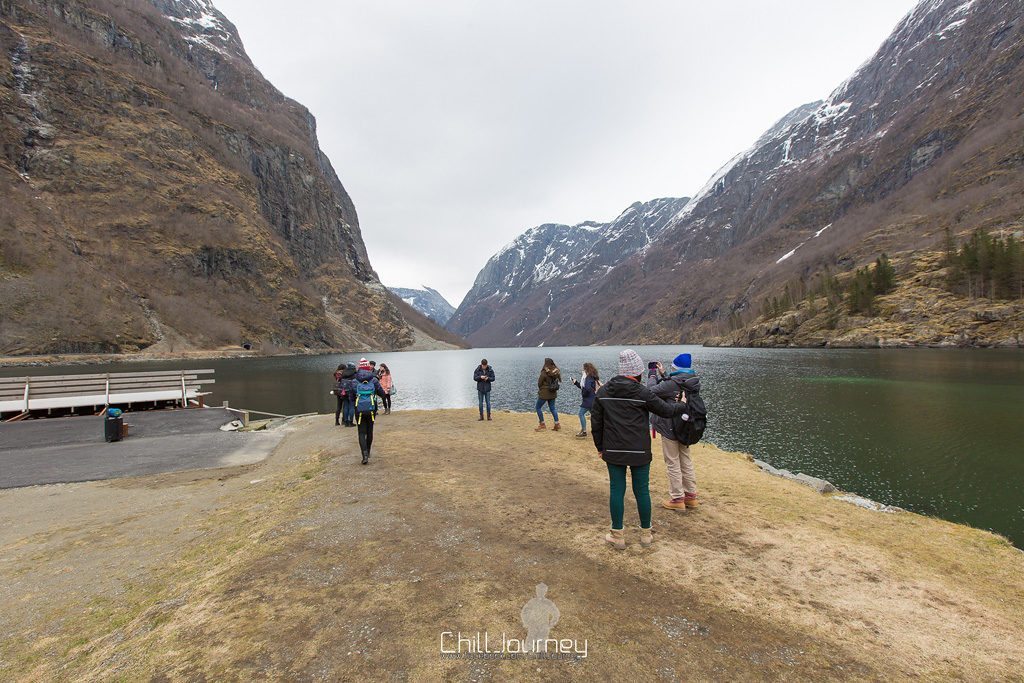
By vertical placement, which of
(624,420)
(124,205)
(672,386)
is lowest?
(624,420)

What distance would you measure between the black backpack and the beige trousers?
0.35 meters

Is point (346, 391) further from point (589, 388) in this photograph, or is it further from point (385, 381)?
point (589, 388)

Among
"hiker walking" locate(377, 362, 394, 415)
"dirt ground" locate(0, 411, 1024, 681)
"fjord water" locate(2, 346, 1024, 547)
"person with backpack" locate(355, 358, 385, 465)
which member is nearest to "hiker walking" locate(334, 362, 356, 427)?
"fjord water" locate(2, 346, 1024, 547)

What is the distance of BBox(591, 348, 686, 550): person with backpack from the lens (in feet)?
21.6

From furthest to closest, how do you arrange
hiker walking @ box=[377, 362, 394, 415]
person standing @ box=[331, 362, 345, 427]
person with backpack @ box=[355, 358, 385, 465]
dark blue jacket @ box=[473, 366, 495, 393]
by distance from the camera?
hiker walking @ box=[377, 362, 394, 415]
dark blue jacket @ box=[473, 366, 495, 393]
person standing @ box=[331, 362, 345, 427]
person with backpack @ box=[355, 358, 385, 465]

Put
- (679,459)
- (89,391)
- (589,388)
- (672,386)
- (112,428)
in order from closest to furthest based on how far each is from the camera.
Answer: (672,386) < (679,459) < (589,388) < (112,428) < (89,391)

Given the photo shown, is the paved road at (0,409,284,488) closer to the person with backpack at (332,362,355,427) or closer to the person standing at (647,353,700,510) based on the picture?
the person with backpack at (332,362,355,427)

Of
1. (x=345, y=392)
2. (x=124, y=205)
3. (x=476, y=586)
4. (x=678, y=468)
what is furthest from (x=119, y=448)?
(x=124, y=205)

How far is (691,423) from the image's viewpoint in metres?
8.27

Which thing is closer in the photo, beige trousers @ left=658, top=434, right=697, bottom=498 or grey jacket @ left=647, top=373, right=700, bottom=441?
grey jacket @ left=647, top=373, right=700, bottom=441

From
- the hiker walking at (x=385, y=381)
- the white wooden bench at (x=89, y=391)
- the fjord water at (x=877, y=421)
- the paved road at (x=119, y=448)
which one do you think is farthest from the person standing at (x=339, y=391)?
the white wooden bench at (x=89, y=391)

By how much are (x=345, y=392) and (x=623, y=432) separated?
14546mm

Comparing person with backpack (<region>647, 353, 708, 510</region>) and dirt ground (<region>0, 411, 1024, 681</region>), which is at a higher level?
person with backpack (<region>647, 353, 708, 510</region>)

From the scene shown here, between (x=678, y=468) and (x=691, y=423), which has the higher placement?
(x=691, y=423)
